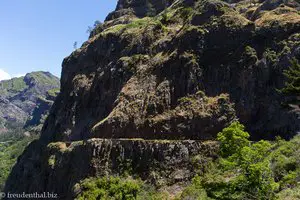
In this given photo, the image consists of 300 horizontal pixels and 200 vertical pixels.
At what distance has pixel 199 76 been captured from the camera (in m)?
47.7

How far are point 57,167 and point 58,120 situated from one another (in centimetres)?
1920

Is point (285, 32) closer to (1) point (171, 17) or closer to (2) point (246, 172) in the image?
(1) point (171, 17)

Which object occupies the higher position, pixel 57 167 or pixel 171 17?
pixel 171 17

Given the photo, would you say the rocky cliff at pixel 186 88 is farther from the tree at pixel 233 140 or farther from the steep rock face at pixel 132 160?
the tree at pixel 233 140

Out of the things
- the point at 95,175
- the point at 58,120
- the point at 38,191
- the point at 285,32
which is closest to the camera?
the point at 95,175

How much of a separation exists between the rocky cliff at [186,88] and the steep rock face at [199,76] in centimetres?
12

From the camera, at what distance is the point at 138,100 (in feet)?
159

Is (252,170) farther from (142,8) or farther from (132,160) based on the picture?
(142,8)

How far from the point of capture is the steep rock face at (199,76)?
43.1 m

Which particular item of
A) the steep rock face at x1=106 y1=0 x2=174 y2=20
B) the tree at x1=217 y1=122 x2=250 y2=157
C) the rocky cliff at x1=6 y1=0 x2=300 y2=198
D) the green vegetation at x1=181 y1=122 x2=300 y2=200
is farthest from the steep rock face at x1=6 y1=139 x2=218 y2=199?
the steep rock face at x1=106 y1=0 x2=174 y2=20

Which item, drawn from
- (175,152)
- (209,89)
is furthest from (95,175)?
(209,89)

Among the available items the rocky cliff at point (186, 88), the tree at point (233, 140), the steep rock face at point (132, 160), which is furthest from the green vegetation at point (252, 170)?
the rocky cliff at point (186, 88)

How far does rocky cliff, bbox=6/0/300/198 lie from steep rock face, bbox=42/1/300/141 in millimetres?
122

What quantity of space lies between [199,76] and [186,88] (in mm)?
2400
